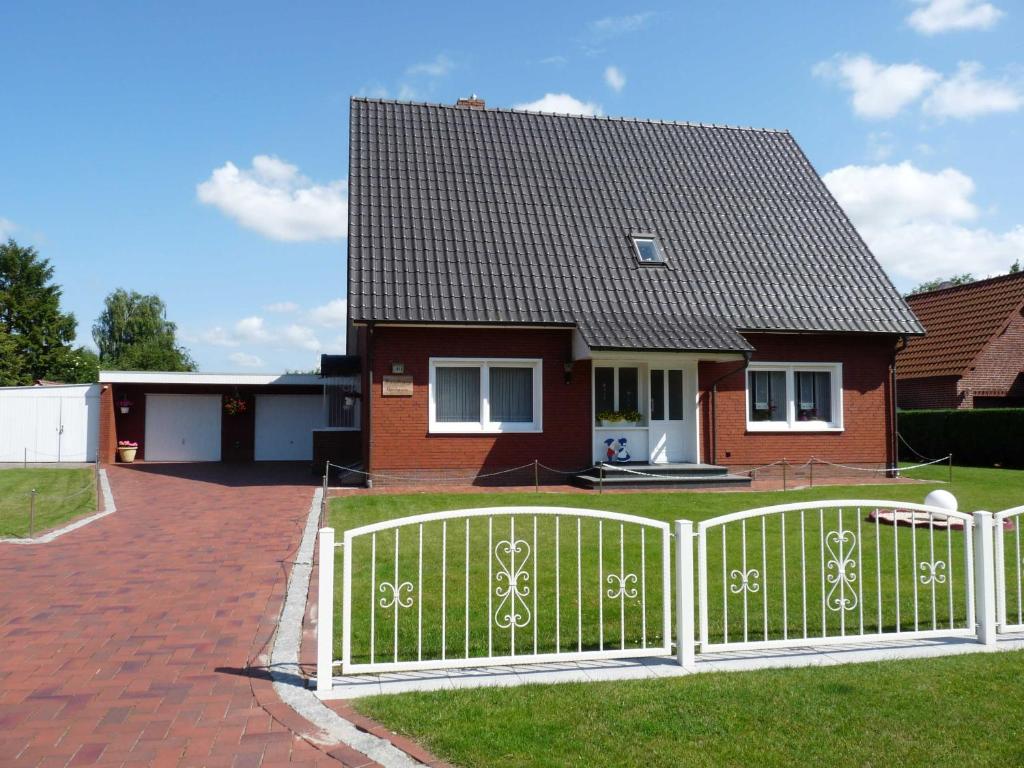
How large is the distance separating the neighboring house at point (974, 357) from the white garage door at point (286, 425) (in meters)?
18.7

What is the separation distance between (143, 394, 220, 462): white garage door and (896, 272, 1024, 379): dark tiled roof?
21.6m

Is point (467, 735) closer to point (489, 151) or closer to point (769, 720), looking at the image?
point (769, 720)

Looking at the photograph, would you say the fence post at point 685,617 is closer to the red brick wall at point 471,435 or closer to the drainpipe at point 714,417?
the red brick wall at point 471,435

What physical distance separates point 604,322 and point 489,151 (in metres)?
5.92

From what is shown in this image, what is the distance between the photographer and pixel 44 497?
51.3ft

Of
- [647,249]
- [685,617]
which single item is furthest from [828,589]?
[647,249]

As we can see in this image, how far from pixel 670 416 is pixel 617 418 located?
4.05 feet

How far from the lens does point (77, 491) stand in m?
16.2

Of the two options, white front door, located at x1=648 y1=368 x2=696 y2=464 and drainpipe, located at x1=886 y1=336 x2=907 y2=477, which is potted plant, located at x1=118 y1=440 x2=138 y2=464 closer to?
white front door, located at x1=648 y1=368 x2=696 y2=464

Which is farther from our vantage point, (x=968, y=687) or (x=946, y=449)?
(x=946, y=449)

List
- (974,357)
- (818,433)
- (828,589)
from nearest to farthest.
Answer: (828,589) < (818,433) < (974,357)

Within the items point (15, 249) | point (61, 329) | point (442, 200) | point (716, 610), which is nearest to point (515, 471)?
point (442, 200)

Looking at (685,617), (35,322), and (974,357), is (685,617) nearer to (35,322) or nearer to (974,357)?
(974,357)

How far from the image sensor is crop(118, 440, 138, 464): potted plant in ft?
79.3
